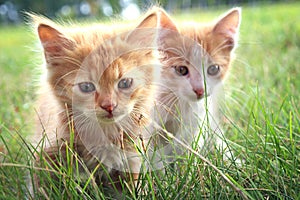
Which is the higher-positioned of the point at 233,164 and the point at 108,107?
the point at 108,107

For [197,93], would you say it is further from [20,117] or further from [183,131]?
[20,117]

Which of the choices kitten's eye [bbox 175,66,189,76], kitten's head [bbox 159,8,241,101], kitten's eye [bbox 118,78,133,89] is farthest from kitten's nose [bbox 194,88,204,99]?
kitten's eye [bbox 118,78,133,89]

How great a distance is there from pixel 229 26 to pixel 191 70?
0.35m

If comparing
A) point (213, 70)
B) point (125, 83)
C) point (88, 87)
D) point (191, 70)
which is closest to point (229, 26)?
point (213, 70)

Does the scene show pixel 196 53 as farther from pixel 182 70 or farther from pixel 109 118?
pixel 109 118

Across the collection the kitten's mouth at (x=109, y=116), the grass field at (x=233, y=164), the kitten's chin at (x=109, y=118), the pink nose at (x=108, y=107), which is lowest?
the grass field at (x=233, y=164)

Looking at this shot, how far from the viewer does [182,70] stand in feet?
5.80

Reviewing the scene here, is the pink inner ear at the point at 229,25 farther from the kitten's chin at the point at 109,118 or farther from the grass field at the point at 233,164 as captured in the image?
the kitten's chin at the point at 109,118

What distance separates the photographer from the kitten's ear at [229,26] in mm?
1886

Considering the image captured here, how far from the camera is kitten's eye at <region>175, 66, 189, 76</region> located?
1.75 metres

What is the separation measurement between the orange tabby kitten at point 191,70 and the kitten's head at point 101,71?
0.62 ft

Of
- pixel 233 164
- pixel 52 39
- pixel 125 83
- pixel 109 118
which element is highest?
pixel 52 39

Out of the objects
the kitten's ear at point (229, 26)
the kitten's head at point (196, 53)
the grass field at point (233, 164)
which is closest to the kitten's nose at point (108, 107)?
the grass field at point (233, 164)

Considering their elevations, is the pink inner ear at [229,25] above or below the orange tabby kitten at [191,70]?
above
